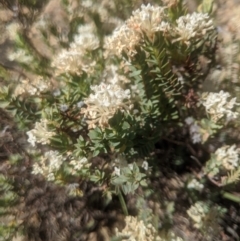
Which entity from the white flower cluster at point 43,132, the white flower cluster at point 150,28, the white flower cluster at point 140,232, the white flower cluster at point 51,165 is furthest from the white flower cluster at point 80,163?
the white flower cluster at point 150,28

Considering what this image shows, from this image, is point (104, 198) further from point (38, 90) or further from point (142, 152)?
point (38, 90)

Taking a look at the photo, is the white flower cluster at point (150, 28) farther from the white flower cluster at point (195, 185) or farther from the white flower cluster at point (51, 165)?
the white flower cluster at point (195, 185)

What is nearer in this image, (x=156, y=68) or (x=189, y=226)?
(x=156, y=68)

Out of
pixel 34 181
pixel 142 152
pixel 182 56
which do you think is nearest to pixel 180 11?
pixel 182 56

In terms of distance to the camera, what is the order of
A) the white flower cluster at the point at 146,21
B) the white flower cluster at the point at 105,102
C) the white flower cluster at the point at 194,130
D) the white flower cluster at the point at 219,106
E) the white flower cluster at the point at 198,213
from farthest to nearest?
the white flower cluster at the point at 194,130 → the white flower cluster at the point at 198,213 → the white flower cluster at the point at 219,106 → the white flower cluster at the point at 146,21 → the white flower cluster at the point at 105,102

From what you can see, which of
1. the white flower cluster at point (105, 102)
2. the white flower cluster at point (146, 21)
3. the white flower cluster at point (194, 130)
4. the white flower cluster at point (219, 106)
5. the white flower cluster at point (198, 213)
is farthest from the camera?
the white flower cluster at point (194, 130)

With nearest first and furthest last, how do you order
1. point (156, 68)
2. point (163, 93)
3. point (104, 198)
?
point (156, 68), point (163, 93), point (104, 198)
